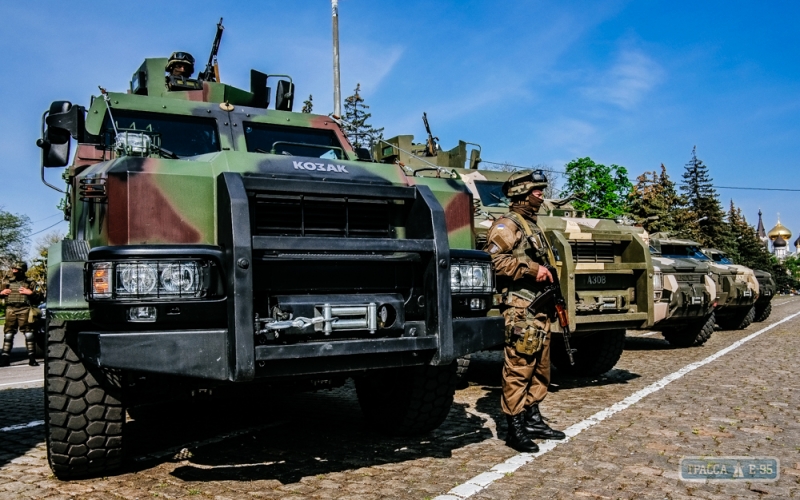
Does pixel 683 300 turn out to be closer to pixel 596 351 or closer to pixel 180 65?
pixel 596 351

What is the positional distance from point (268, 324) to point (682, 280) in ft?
27.0

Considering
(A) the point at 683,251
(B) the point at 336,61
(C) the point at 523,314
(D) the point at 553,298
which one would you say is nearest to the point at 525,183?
(D) the point at 553,298

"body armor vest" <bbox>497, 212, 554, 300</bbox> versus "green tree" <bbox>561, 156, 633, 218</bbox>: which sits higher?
"green tree" <bbox>561, 156, 633, 218</bbox>

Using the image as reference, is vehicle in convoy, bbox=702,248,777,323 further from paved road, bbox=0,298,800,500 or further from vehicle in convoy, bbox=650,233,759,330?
paved road, bbox=0,298,800,500

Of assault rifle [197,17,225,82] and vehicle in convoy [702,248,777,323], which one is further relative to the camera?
vehicle in convoy [702,248,777,323]

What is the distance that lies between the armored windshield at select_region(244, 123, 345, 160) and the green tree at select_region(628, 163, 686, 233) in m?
35.4

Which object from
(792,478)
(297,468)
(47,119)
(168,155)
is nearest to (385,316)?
(297,468)

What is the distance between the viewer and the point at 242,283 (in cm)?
335

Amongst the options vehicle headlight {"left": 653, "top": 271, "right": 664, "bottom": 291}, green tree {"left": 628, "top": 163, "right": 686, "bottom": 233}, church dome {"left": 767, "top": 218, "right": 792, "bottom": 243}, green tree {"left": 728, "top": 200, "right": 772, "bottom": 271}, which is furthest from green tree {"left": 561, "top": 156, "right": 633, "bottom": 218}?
church dome {"left": 767, "top": 218, "right": 792, "bottom": 243}

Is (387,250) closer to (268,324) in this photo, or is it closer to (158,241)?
(268,324)

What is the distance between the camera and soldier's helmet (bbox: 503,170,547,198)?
5102mm

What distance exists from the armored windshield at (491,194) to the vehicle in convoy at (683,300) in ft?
7.29

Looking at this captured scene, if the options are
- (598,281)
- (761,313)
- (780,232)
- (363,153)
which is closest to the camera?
Result: (363,153)

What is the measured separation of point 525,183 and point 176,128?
8.67ft
